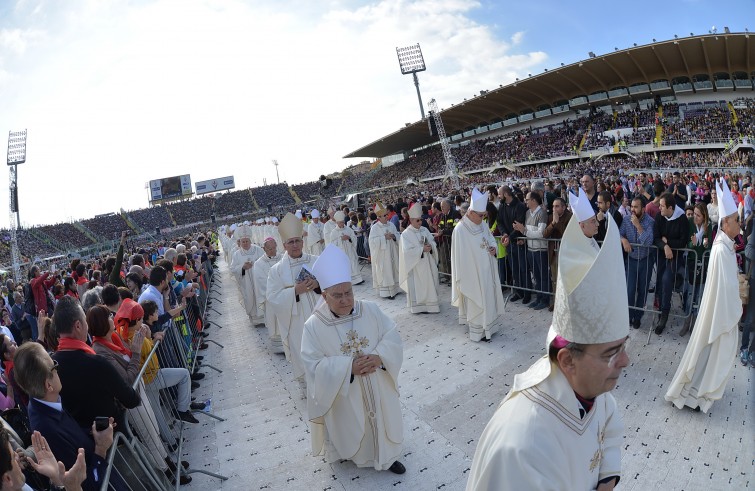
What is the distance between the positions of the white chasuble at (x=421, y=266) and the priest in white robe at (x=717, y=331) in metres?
4.69

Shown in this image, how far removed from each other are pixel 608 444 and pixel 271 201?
69.9m

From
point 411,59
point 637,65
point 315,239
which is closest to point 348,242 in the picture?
point 315,239

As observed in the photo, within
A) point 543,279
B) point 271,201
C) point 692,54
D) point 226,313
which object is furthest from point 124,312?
point 271,201

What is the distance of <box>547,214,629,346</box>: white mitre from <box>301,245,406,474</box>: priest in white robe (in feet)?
7.39

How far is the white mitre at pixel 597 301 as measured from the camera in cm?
167

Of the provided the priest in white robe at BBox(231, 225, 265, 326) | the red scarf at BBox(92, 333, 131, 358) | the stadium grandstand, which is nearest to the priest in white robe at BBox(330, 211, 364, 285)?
the priest in white robe at BBox(231, 225, 265, 326)

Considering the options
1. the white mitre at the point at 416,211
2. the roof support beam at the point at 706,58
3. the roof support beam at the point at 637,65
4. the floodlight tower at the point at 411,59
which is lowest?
the white mitre at the point at 416,211

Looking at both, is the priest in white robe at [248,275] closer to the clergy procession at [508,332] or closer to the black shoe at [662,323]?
the clergy procession at [508,332]

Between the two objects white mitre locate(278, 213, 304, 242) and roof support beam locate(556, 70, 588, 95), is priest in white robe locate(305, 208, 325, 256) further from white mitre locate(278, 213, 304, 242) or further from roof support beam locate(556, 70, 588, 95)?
roof support beam locate(556, 70, 588, 95)

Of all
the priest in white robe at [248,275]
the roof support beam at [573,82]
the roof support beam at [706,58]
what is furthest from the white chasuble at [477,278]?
the roof support beam at [573,82]

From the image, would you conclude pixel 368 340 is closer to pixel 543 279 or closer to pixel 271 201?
pixel 543 279

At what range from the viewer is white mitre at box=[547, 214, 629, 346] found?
1.67 m

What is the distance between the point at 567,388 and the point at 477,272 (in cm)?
529

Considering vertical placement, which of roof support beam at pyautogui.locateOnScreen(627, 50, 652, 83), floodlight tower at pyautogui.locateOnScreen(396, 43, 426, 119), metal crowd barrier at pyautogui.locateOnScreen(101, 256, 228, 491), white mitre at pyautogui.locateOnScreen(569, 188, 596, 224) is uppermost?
floodlight tower at pyautogui.locateOnScreen(396, 43, 426, 119)
